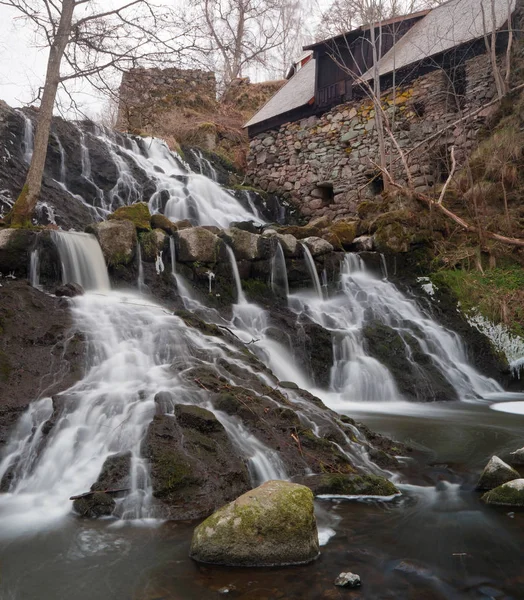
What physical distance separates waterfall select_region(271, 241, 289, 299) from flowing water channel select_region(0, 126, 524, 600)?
3.68 ft

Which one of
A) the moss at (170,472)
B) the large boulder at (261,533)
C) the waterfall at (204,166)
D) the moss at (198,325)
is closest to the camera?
the large boulder at (261,533)

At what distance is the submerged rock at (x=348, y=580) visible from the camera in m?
2.60

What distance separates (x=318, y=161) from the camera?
17156mm

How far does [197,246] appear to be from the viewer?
922 centimetres

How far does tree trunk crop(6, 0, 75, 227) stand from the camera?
9.20 m

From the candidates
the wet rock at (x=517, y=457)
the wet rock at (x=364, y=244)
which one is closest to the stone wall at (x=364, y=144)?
the wet rock at (x=364, y=244)

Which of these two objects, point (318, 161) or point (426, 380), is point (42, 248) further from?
point (318, 161)

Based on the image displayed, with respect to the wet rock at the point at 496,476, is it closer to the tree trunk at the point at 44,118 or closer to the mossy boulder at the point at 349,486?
the mossy boulder at the point at 349,486

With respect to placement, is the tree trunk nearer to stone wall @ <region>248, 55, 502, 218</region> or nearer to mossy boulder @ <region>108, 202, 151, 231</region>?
mossy boulder @ <region>108, 202, 151, 231</region>

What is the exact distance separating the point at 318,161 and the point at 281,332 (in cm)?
1014

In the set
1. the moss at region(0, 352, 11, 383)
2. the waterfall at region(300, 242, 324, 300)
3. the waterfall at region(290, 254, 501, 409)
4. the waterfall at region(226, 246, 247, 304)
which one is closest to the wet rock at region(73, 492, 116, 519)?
the moss at region(0, 352, 11, 383)

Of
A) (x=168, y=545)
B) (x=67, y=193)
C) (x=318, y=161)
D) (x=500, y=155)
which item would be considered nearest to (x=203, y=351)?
(x=168, y=545)

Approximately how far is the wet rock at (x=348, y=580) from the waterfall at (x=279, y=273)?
7.34 metres

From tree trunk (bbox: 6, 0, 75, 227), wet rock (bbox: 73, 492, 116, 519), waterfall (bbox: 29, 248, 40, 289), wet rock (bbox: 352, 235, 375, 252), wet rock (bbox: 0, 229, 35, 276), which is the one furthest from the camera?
wet rock (bbox: 352, 235, 375, 252)
